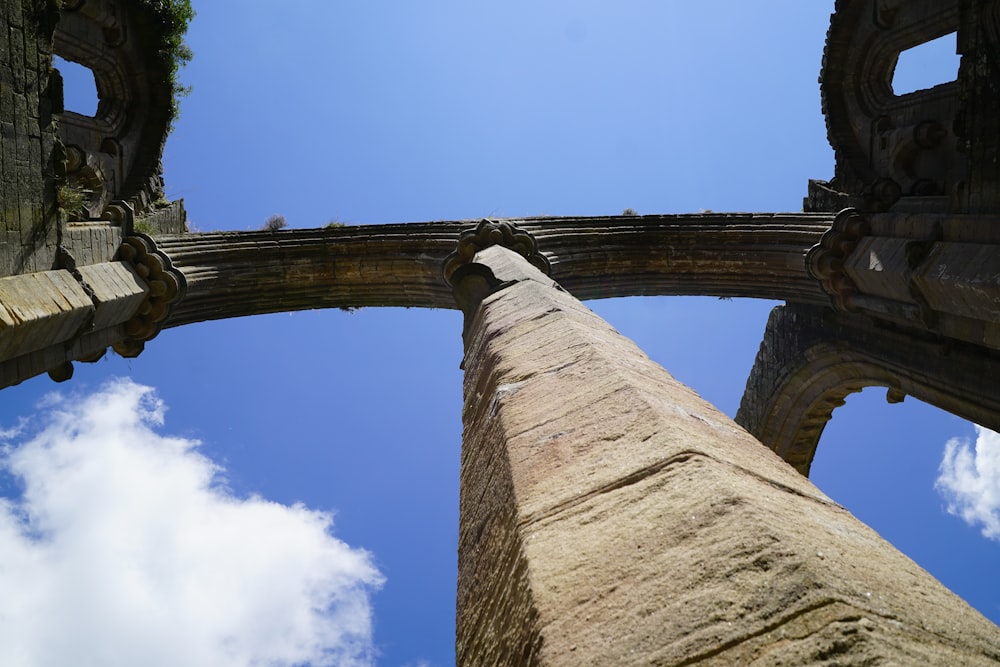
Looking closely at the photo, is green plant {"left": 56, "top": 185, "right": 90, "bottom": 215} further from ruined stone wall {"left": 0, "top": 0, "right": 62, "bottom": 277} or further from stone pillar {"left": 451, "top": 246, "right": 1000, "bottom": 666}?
stone pillar {"left": 451, "top": 246, "right": 1000, "bottom": 666}

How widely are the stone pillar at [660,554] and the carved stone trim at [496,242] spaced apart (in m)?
4.29

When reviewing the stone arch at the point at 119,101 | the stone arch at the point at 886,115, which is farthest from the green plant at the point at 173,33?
the stone arch at the point at 886,115

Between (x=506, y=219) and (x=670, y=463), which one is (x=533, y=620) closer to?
(x=670, y=463)

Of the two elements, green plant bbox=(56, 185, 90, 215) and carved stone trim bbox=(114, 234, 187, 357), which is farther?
carved stone trim bbox=(114, 234, 187, 357)

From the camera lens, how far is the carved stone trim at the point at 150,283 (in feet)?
21.4

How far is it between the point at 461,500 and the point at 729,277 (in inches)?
252

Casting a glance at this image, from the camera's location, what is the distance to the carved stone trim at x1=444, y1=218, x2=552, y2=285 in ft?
22.1

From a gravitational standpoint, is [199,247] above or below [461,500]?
above

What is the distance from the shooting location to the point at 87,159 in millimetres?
8211

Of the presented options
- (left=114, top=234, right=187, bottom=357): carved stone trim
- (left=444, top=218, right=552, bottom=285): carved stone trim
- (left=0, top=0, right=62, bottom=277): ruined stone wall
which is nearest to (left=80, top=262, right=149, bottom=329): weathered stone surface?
(left=114, top=234, right=187, bottom=357): carved stone trim

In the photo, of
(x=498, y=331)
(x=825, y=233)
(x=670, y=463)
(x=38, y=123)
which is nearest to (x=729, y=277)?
(x=825, y=233)

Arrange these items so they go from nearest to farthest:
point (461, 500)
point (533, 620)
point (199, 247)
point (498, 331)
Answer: point (533, 620)
point (461, 500)
point (498, 331)
point (199, 247)

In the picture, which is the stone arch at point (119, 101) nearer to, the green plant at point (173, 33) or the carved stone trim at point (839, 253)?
the green plant at point (173, 33)

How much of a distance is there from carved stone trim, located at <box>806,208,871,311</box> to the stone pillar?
536 centimetres
